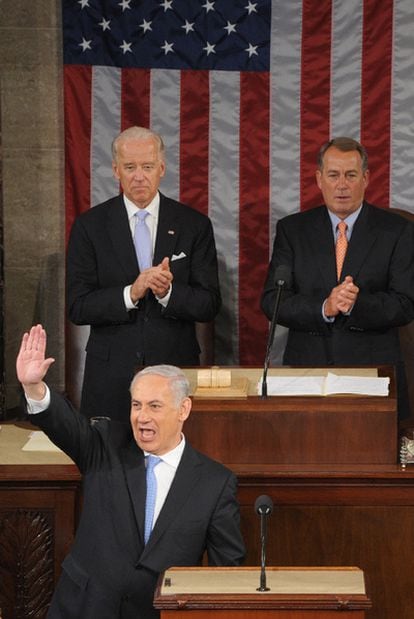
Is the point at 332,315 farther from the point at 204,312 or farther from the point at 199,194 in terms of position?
the point at 199,194

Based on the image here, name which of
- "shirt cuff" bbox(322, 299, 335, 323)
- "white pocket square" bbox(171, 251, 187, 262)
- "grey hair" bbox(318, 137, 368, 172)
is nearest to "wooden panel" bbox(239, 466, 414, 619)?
"shirt cuff" bbox(322, 299, 335, 323)

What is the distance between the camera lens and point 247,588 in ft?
12.5

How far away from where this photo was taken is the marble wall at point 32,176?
7.68 metres

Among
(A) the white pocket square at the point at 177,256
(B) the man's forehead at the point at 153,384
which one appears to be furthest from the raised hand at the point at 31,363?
(A) the white pocket square at the point at 177,256

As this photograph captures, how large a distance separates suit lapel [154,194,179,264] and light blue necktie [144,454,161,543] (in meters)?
1.78

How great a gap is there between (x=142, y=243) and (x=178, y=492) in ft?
6.57

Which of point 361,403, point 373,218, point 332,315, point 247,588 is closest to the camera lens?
point 247,588

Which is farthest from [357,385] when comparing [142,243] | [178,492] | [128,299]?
[142,243]

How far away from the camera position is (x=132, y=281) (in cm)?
624

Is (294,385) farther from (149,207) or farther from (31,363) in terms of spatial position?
(149,207)

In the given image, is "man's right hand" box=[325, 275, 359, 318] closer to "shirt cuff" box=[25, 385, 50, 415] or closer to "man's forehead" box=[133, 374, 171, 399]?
"man's forehead" box=[133, 374, 171, 399]

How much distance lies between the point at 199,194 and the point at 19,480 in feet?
9.69

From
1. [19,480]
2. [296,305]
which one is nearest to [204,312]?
[296,305]

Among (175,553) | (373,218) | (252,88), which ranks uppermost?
(252,88)
